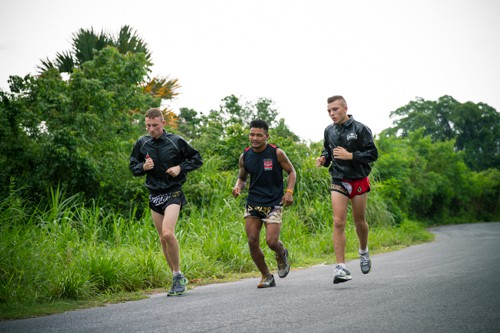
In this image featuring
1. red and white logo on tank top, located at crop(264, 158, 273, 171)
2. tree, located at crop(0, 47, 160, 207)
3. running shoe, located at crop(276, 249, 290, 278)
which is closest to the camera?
red and white logo on tank top, located at crop(264, 158, 273, 171)

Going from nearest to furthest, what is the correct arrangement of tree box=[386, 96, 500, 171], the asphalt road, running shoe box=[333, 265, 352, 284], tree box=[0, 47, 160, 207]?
the asphalt road
running shoe box=[333, 265, 352, 284]
tree box=[0, 47, 160, 207]
tree box=[386, 96, 500, 171]

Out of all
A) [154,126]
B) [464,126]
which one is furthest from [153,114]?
[464,126]

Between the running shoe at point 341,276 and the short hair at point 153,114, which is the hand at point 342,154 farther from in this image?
the short hair at point 153,114

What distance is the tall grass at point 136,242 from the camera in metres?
6.75

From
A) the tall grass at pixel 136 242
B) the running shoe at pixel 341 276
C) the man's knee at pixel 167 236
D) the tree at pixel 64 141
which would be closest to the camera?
the man's knee at pixel 167 236

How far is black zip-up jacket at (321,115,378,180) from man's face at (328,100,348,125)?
0.11 metres

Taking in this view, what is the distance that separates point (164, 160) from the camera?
6.79 meters

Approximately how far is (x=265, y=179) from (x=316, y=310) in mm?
2326

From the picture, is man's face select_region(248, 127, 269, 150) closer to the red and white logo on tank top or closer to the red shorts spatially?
the red and white logo on tank top

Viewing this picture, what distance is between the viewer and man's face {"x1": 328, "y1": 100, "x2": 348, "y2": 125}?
695cm

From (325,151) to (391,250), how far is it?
317 inches

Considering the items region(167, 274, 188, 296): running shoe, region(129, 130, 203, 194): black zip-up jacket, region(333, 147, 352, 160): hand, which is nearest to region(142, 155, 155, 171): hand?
region(129, 130, 203, 194): black zip-up jacket

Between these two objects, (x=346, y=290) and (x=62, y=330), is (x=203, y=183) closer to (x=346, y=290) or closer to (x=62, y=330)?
(x=346, y=290)

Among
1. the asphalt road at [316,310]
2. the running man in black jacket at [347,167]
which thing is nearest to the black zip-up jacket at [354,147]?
the running man in black jacket at [347,167]
